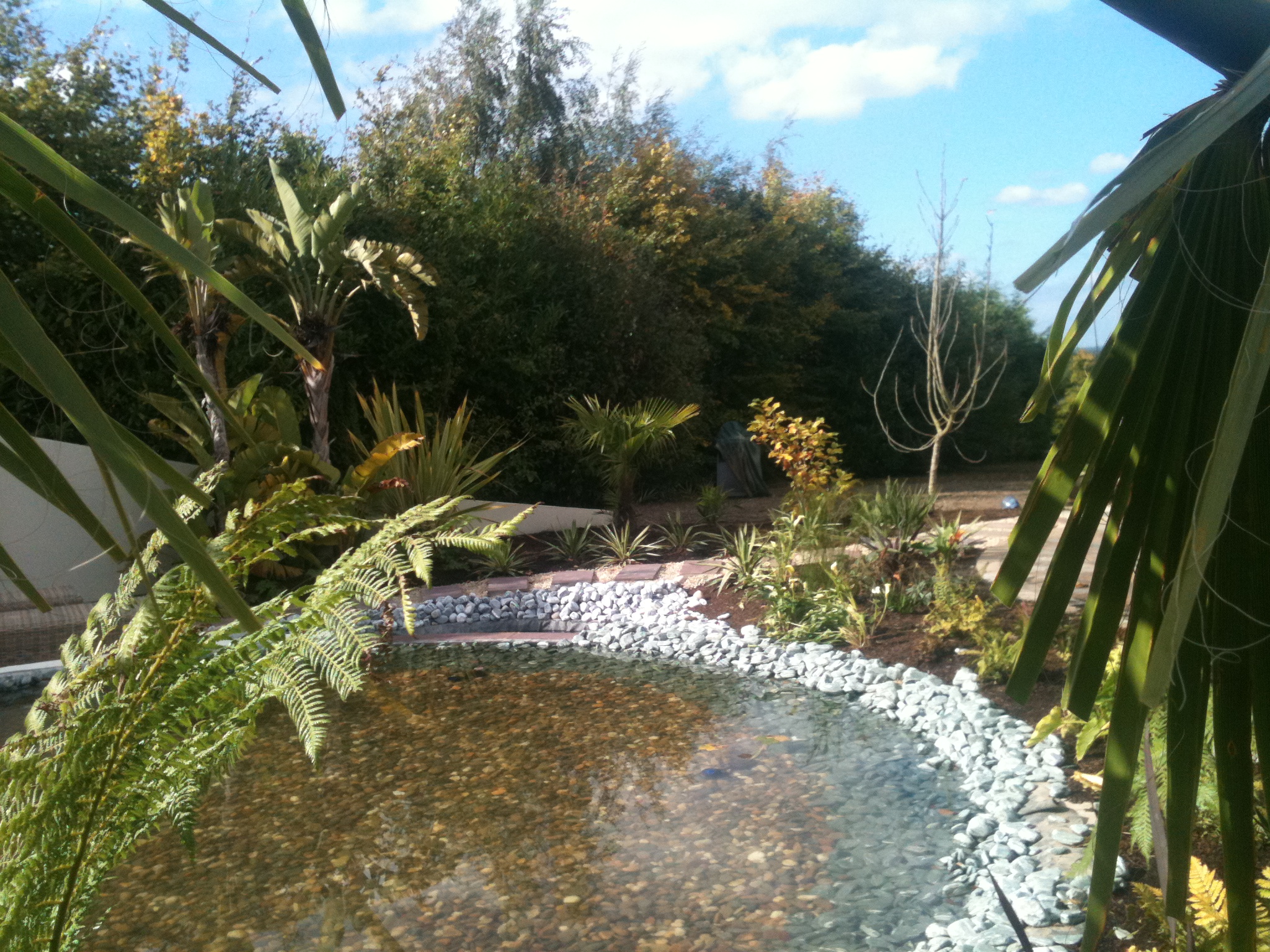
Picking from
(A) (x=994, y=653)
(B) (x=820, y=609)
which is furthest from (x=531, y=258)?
(A) (x=994, y=653)

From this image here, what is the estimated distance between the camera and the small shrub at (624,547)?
7.63m

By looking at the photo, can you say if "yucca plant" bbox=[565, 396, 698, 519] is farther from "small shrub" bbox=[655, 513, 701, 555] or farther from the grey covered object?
the grey covered object

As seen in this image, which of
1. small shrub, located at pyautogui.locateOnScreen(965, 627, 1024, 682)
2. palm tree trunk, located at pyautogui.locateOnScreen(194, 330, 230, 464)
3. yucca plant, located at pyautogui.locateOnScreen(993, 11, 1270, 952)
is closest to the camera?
yucca plant, located at pyautogui.locateOnScreen(993, 11, 1270, 952)

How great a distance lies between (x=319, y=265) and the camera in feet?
24.8

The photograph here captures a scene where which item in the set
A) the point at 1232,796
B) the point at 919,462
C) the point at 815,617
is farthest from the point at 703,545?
the point at 919,462

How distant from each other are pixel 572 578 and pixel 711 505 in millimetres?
2253

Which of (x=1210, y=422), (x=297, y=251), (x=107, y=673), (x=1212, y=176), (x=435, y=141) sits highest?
(x=435, y=141)

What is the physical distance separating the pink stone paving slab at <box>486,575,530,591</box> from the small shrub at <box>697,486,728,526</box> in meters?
2.36

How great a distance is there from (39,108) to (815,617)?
7244 mm

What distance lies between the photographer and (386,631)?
5.51 metres

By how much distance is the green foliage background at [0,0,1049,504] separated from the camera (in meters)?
7.98

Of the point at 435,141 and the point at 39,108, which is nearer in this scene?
the point at 39,108

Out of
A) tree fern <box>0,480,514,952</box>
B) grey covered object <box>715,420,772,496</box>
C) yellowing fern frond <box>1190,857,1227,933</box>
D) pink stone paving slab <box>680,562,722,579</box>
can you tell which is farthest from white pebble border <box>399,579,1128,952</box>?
grey covered object <box>715,420,772,496</box>

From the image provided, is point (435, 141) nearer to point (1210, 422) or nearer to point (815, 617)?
point (815, 617)
